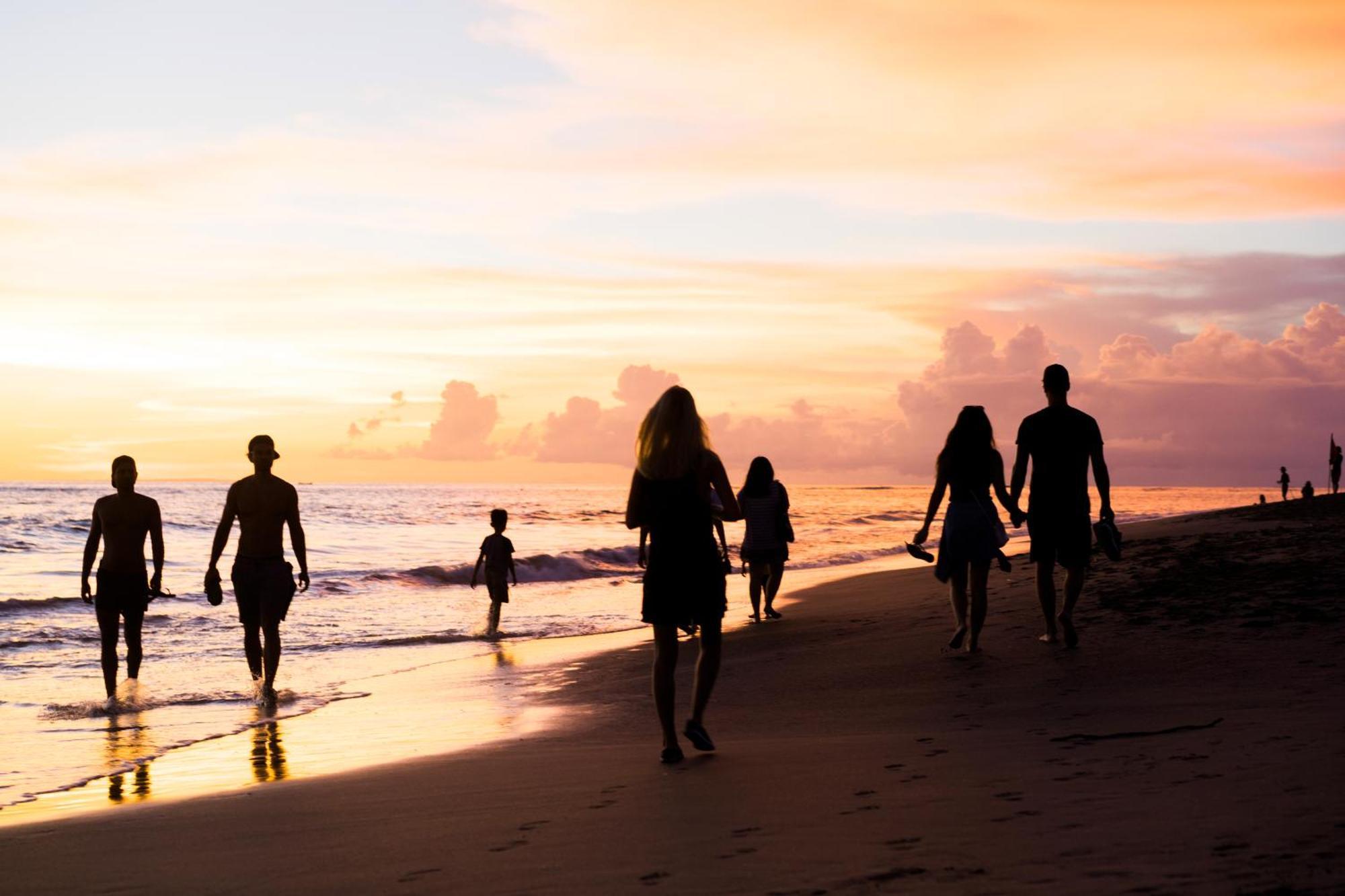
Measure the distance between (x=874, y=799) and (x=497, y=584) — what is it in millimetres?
12129

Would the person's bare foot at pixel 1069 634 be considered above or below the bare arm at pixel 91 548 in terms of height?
below

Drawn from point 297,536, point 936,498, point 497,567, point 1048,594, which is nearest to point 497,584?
point 497,567

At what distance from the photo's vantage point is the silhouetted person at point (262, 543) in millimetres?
9898

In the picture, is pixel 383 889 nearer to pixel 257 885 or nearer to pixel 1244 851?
pixel 257 885

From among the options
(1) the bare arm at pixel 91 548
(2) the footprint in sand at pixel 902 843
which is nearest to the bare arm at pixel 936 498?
(2) the footprint in sand at pixel 902 843

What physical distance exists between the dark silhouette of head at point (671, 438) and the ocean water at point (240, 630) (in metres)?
3.94

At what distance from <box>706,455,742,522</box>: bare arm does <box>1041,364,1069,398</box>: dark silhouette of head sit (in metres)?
4.12

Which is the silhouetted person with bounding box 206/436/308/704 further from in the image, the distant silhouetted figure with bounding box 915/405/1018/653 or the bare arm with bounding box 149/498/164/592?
the distant silhouetted figure with bounding box 915/405/1018/653

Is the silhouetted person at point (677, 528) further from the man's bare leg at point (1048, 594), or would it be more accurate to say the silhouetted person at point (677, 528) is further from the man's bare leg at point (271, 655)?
the man's bare leg at point (271, 655)

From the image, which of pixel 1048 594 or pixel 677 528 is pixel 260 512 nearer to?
pixel 677 528

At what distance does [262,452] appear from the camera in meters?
9.84

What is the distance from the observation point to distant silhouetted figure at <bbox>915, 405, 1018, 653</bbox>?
9.30 meters

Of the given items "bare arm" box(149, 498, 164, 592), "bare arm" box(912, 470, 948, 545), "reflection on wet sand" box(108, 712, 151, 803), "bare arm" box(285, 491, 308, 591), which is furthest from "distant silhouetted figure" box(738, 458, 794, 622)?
"reflection on wet sand" box(108, 712, 151, 803)

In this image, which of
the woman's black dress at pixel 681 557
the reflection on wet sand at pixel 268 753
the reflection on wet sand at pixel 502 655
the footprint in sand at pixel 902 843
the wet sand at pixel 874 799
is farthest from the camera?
the reflection on wet sand at pixel 502 655
